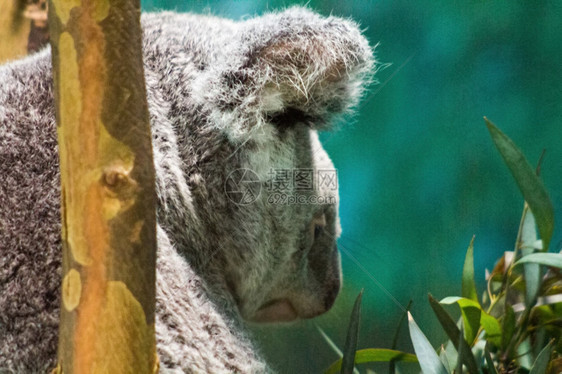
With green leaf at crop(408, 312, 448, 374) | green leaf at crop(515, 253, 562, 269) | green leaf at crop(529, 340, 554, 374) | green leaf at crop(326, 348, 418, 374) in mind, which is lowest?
green leaf at crop(326, 348, 418, 374)

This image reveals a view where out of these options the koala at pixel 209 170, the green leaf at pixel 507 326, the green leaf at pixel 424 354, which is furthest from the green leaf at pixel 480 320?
the koala at pixel 209 170

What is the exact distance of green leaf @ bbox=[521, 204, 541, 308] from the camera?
48.0 inches

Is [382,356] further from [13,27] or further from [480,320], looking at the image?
[13,27]

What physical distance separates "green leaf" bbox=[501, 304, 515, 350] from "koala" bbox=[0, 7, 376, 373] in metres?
0.52

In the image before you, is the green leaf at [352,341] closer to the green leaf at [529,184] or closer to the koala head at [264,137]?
the koala head at [264,137]

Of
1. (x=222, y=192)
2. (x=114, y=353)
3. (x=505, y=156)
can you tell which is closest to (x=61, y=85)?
(x=114, y=353)

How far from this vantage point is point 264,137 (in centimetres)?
129

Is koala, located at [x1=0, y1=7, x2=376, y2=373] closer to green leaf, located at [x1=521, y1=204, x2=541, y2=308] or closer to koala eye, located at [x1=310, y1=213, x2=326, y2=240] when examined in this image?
koala eye, located at [x1=310, y1=213, x2=326, y2=240]

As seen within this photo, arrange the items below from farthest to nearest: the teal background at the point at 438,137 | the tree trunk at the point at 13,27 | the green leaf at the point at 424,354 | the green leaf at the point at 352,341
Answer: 1. the tree trunk at the point at 13,27
2. the teal background at the point at 438,137
3. the green leaf at the point at 352,341
4. the green leaf at the point at 424,354

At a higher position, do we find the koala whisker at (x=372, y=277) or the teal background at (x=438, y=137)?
the teal background at (x=438, y=137)

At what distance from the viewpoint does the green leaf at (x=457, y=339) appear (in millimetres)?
1161

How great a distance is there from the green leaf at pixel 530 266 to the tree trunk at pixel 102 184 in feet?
2.83

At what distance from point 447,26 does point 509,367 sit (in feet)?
2.95

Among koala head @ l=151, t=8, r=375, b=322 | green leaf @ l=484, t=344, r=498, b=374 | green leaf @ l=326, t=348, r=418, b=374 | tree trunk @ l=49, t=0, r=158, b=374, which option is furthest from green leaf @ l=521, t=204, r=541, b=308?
tree trunk @ l=49, t=0, r=158, b=374
